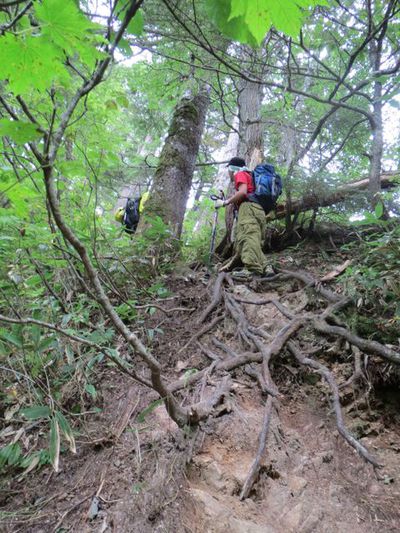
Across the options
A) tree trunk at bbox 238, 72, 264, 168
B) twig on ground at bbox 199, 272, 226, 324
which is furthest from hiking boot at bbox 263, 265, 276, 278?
tree trunk at bbox 238, 72, 264, 168

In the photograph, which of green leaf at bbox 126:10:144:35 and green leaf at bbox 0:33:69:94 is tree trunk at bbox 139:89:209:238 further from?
green leaf at bbox 0:33:69:94

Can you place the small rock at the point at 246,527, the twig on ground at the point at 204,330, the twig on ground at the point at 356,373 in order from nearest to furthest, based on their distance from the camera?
1. the small rock at the point at 246,527
2. the twig on ground at the point at 356,373
3. the twig on ground at the point at 204,330

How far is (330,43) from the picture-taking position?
5004 mm

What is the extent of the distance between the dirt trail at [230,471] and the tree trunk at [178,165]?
132 inches

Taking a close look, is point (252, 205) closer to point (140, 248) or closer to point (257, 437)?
point (140, 248)

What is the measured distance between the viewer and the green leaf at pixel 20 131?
3.64 feet

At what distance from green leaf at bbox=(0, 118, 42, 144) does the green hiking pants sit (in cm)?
388

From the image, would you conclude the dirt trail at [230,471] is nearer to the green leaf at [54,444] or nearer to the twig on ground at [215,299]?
the green leaf at [54,444]

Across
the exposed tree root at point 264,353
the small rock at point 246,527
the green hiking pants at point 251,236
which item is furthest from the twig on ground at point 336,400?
the green hiking pants at point 251,236

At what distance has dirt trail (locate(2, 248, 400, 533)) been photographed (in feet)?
5.41

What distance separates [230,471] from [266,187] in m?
4.30

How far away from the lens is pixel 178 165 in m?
5.95

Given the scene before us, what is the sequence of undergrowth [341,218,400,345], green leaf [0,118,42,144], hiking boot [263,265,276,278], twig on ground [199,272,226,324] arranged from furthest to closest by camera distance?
hiking boot [263,265,276,278] < twig on ground [199,272,226,324] < undergrowth [341,218,400,345] < green leaf [0,118,42,144]

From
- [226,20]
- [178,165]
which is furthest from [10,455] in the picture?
[178,165]
